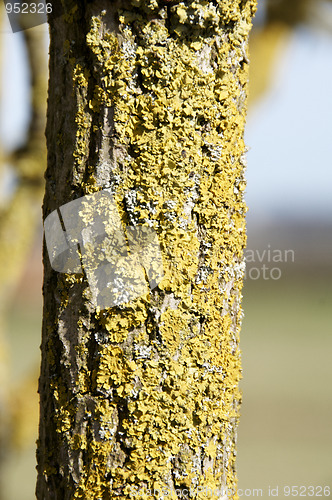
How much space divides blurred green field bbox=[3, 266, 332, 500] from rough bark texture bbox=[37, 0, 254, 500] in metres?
2.30

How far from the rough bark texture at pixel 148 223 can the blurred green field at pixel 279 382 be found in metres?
2.30

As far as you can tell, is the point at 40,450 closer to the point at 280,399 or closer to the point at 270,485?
the point at 270,485

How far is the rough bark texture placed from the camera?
875mm

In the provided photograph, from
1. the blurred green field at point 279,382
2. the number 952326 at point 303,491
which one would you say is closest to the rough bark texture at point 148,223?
the blurred green field at point 279,382

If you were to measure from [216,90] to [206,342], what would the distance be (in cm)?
46

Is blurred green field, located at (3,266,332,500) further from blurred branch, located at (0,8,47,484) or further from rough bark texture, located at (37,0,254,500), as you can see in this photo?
rough bark texture, located at (37,0,254,500)

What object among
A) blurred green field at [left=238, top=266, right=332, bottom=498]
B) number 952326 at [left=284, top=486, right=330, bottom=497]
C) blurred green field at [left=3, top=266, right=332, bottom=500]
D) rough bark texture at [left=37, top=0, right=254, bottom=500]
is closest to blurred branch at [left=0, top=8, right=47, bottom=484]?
blurred green field at [left=3, top=266, right=332, bottom=500]

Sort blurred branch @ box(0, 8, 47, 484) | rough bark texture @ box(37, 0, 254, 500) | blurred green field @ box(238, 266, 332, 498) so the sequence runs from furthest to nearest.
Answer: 1. blurred green field @ box(238, 266, 332, 498)
2. blurred branch @ box(0, 8, 47, 484)
3. rough bark texture @ box(37, 0, 254, 500)

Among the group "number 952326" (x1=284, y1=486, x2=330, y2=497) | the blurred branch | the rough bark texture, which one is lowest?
"number 952326" (x1=284, y1=486, x2=330, y2=497)

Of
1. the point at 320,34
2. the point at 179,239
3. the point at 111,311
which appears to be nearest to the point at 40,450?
the point at 111,311

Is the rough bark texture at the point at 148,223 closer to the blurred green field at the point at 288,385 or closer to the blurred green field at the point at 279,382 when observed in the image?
the blurred green field at the point at 279,382

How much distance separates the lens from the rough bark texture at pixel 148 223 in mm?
875

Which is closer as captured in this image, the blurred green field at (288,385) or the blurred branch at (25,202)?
the blurred branch at (25,202)

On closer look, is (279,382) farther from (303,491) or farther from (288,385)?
(303,491)
